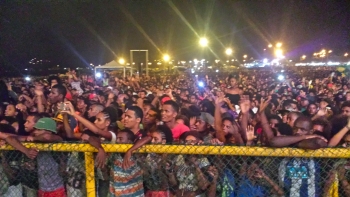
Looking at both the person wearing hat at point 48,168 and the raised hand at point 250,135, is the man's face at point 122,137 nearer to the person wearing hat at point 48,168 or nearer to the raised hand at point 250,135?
the person wearing hat at point 48,168

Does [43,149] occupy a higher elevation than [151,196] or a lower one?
higher

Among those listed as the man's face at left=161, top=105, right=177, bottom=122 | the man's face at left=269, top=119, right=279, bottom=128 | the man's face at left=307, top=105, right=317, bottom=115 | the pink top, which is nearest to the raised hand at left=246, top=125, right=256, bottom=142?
the man's face at left=269, top=119, right=279, bottom=128

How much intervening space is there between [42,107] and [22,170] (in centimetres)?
329

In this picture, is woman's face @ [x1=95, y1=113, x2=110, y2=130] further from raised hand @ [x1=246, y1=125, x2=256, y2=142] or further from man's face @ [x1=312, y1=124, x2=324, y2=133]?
man's face @ [x1=312, y1=124, x2=324, y2=133]

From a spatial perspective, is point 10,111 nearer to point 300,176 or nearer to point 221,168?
point 221,168

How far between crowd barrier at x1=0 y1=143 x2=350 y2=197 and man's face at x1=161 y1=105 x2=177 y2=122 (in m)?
1.75

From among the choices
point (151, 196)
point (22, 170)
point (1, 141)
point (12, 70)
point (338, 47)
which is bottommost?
point (151, 196)

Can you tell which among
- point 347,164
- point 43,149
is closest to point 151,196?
point 43,149

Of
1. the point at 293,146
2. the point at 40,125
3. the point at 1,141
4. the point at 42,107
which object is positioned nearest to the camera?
the point at 293,146

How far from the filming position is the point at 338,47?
55.7 metres

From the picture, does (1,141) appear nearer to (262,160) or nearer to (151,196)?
(151,196)

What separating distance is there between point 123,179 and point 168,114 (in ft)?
6.41

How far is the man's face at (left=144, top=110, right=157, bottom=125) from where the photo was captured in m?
5.75

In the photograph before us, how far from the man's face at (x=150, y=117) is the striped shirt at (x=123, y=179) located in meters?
2.11
